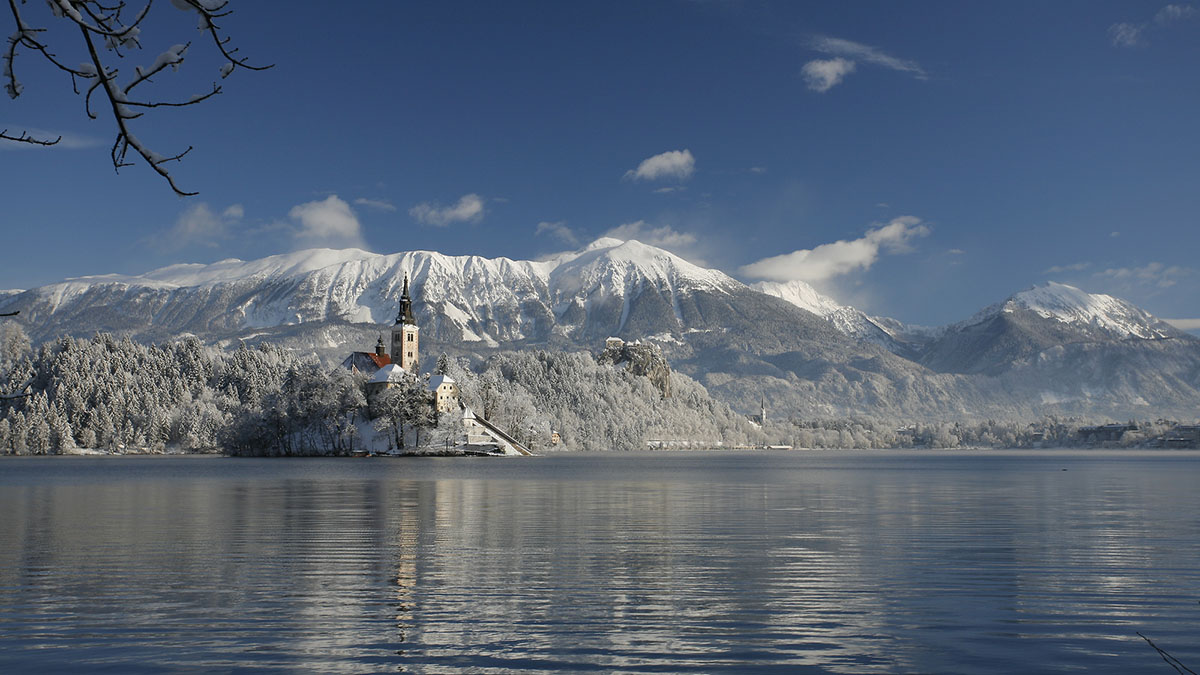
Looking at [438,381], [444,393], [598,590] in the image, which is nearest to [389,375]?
[438,381]

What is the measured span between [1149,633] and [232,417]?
19810 centimetres

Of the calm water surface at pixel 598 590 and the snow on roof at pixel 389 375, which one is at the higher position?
the snow on roof at pixel 389 375

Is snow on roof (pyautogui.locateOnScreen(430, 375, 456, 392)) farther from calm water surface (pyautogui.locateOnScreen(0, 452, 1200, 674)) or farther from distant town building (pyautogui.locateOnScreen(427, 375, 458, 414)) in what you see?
calm water surface (pyautogui.locateOnScreen(0, 452, 1200, 674))

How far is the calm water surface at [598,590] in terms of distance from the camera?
16.1m

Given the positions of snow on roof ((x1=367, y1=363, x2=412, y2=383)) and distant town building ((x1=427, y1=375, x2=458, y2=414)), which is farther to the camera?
distant town building ((x1=427, y1=375, x2=458, y2=414))

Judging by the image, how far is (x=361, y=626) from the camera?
727 inches

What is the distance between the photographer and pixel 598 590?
22594 mm

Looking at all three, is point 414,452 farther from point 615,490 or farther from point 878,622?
point 878,622

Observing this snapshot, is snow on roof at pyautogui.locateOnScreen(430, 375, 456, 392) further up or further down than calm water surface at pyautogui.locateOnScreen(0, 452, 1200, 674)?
further up

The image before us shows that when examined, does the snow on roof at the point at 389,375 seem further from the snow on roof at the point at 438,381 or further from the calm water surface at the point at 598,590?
the calm water surface at the point at 598,590

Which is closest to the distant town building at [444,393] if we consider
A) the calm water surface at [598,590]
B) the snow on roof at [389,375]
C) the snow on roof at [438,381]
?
the snow on roof at [438,381]

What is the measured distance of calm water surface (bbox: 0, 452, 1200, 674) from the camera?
1614 cm

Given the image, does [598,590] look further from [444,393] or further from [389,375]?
[444,393]

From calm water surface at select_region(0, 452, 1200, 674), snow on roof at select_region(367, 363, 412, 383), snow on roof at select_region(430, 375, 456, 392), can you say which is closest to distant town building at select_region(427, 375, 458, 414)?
snow on roof at select_region(430, 375, 456, 392)
